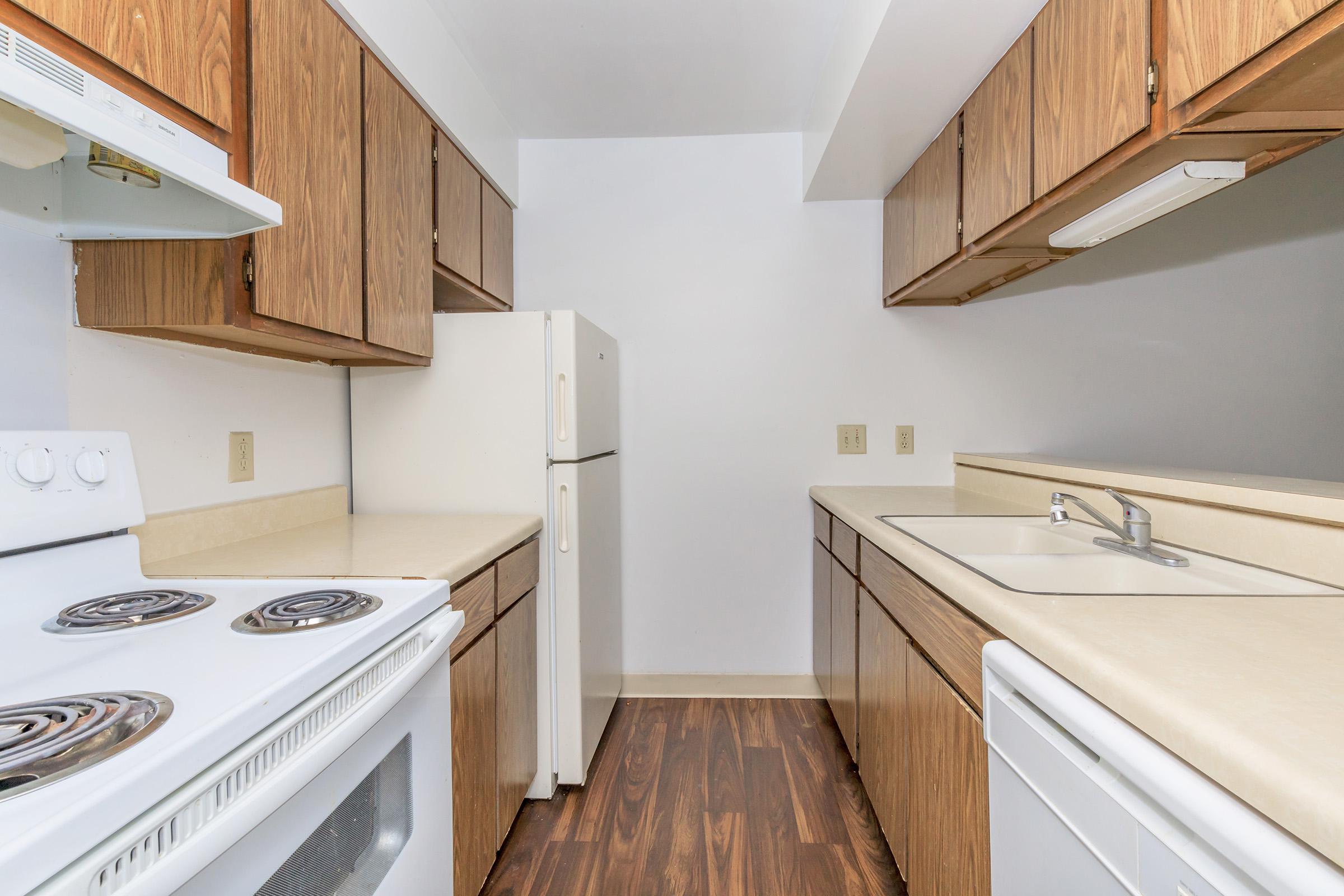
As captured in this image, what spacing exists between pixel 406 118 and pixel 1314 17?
1827 mm

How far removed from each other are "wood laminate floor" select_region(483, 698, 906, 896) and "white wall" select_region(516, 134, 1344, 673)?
1.43 ft

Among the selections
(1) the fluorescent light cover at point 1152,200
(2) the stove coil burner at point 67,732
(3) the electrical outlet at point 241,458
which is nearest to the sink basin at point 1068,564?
(1) the fluorescent light cover at point 1152,200

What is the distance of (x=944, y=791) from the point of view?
115 centimetres

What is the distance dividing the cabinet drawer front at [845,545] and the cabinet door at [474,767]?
1057 millimetres

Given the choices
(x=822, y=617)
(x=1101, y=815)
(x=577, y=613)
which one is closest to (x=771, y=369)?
(x=822, y=617)

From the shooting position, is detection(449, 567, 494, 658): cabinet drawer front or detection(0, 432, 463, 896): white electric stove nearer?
detection(0, 432, 463, 896): white electric stove

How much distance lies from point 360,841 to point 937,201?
86.6 inches

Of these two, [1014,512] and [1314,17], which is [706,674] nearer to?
[1014,512]

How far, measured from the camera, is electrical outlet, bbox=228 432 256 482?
149cm

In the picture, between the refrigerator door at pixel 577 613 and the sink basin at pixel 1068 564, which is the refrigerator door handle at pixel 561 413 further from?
the sink basin at pixel 1068 564

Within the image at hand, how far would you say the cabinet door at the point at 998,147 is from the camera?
1.51 m

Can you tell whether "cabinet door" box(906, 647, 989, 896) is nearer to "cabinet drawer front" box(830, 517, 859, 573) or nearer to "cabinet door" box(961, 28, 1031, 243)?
"cabinet drawer front" box(830, 517, 859, 573)

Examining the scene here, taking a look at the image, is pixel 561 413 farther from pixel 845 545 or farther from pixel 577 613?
pixel 845 545

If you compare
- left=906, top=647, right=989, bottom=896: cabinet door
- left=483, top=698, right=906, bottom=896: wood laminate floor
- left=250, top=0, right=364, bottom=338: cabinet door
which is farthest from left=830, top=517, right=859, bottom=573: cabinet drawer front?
left=250, top=0, right=364, bottom=338: cabinet door
